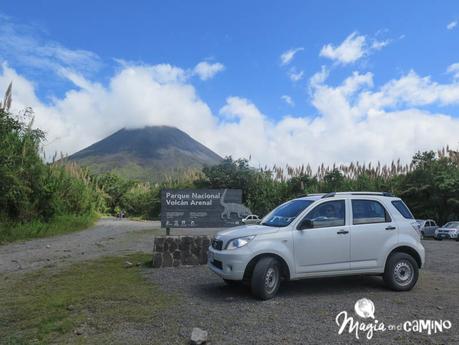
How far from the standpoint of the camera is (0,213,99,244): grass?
660 inches

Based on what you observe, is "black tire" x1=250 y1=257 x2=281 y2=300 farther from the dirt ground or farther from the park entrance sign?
the park entrance sign

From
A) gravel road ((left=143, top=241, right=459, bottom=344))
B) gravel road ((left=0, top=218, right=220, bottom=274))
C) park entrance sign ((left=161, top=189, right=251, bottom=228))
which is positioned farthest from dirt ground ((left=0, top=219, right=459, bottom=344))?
park entrance sign ((left=161, top=189, right=251, bottom=228))

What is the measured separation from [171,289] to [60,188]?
52.4 feet

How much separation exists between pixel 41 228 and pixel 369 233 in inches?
586

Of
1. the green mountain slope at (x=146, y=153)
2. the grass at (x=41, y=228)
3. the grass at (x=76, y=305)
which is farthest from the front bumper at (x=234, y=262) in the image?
the green mountain slope at (x=146, y=153)

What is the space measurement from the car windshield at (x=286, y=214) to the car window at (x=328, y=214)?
21 centimetres

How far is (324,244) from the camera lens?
7766mm

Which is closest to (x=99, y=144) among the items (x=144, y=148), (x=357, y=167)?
(x=144, y=148)

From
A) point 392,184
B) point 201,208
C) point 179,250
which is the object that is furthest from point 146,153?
point 179,250

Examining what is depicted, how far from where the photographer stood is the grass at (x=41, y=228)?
16.8 m

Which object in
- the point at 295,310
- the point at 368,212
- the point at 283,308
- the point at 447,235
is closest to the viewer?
the point at 295,310

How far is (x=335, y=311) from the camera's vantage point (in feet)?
22.0

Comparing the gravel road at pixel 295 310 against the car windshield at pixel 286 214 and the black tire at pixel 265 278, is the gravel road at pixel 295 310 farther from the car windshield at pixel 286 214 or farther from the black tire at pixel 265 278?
the car windshield at pixel 286 214

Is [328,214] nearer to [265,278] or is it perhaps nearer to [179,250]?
[265,278]
